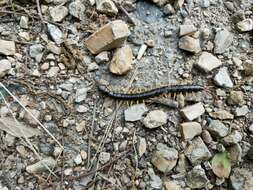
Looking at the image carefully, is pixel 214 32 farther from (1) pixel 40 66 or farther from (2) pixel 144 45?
(1) pixel 40 66

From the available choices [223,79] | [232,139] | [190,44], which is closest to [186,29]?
[190,44]

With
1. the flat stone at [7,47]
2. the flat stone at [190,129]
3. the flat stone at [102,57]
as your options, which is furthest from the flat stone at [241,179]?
the flat stone at [7,47]

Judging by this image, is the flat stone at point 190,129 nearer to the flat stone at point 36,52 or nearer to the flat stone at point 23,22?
the flat stone at point 36,52

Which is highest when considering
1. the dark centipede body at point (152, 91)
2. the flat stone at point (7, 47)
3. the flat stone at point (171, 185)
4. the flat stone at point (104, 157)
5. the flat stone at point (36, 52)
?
the flat stone at point (7, 47)

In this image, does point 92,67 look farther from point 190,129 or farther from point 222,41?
point 222,41

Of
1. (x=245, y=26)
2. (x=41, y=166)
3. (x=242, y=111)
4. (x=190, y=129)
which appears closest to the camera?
(x=41, y=166)

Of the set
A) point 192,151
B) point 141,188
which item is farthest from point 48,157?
point 192,151
